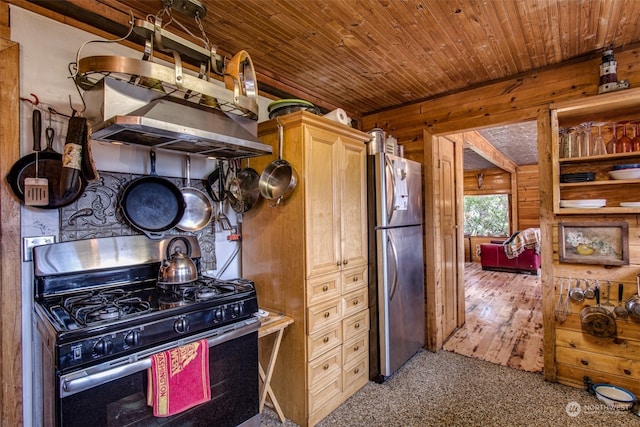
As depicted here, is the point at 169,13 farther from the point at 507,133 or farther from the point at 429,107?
the point at 507,133

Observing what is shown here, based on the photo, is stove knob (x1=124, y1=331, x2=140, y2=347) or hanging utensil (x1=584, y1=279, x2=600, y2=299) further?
hanging utensil (x1=584, y1=279, x2=600, y2=299)

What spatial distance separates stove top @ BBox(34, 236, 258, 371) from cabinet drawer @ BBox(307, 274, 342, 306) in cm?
42

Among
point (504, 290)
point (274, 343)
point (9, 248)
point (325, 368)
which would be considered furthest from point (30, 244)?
point (504, 290)

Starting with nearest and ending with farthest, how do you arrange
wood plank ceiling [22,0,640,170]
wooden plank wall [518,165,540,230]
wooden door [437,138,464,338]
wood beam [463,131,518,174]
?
wood plank ceiling [22,0,640,170] < wooden door [437,138,464,338] < wood beam [463,131,518,174] < wooden plank wall [518,165,540,230]

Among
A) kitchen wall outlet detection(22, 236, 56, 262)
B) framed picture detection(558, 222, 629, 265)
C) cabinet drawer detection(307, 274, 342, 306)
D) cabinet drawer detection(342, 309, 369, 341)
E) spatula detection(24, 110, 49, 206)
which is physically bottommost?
cabinet drawer detection(342, 309, 369, 341)

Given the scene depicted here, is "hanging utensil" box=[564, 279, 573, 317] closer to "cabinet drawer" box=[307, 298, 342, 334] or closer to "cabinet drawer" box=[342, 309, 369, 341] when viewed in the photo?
"cabinet drawer" box=[342, 309, 369, 341]

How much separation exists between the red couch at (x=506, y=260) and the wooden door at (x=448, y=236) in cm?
428

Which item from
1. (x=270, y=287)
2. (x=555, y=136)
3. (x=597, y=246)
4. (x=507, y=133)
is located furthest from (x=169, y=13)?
(x=507, y=133)

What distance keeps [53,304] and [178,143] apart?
0.98 m

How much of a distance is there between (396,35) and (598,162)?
1856 millimetres

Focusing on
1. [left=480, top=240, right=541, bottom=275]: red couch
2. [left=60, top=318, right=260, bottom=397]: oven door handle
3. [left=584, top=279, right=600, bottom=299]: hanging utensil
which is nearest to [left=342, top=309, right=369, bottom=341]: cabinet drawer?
[left=60, top=318, right=260, bottom=397]: oven door handle

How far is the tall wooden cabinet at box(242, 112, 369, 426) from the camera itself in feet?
6.85

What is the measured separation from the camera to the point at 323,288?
2205 millimetres

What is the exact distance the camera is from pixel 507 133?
5133 mm
